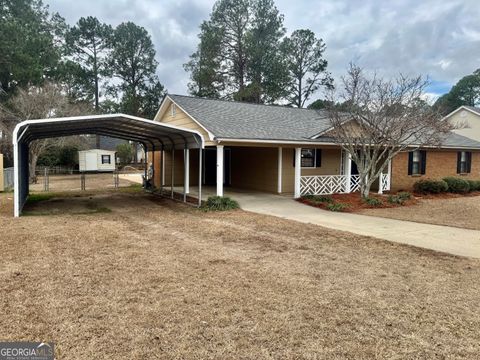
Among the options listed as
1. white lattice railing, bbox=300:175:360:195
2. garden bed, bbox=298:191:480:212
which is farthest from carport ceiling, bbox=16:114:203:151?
white lattice railing, bbox=300:175:360:195

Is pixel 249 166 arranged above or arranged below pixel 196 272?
above

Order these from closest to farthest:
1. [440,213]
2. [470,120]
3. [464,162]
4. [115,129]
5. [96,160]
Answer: [440,213]
[115,129]
[464,162]
[470,120]
[96,160]

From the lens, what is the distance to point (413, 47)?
1978 centimetres

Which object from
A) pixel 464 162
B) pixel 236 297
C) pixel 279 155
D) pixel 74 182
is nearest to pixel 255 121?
pixel 279 155

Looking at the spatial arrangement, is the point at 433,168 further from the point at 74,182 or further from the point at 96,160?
the point at 96,160

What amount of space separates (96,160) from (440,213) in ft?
104

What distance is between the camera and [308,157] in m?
16.6

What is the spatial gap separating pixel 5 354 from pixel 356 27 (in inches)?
768

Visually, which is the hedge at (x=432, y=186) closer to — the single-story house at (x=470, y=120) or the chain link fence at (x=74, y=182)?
the single-story house at (x=470, y=120)

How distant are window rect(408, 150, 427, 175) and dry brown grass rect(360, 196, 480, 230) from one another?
207 inches

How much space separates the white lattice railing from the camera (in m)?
15.2

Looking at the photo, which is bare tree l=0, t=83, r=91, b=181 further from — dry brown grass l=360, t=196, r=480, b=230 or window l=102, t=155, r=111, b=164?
dry brown grass l=360, t=196, r=480, b=230

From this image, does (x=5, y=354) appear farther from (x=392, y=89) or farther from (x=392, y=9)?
(x=392, y=9)

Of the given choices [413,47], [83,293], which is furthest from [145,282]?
[413,47]
